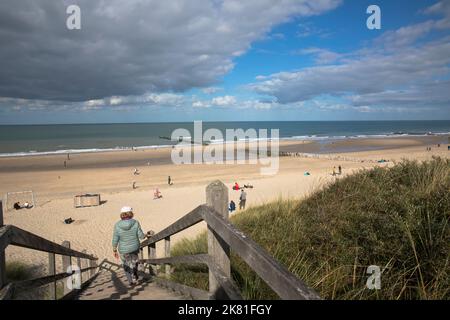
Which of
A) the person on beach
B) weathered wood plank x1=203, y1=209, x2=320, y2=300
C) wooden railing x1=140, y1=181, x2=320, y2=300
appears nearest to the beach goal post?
the person on beach

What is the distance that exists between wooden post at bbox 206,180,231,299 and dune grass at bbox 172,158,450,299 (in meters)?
0.40

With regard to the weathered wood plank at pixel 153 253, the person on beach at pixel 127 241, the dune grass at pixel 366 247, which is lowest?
the weathered wood plank at pixel 153 253

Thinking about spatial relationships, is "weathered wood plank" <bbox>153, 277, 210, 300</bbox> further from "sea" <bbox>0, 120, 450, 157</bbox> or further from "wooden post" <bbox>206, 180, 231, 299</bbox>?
"sea" <bbox>0, 120, 450, 157</bbox>

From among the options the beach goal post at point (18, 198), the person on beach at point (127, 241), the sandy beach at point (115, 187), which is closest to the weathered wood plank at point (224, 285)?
the person on beach at point (127, 241)

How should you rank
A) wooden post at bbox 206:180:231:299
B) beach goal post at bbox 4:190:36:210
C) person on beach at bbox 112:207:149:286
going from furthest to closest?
beach goal post at bbox 4:190:36:210
person on beach at bbox 112:207:149:286
wooden post at bbox 206:180:231:299

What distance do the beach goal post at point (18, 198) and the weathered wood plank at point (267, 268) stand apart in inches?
887

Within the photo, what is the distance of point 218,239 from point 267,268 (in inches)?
35.0

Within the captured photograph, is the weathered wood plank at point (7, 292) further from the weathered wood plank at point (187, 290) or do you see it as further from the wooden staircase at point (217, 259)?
the weathered wood plank at point (187, 290)

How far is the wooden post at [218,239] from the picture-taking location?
2.36 meters

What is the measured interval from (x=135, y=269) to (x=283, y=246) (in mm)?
2821

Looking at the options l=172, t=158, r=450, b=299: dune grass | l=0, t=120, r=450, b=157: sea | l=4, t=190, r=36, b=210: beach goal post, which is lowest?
l=4, t=190, r=36, b=210: beach goal post

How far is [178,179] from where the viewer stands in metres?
30.2

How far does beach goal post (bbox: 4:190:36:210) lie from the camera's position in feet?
70.3

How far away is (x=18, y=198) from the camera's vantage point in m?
23.0
